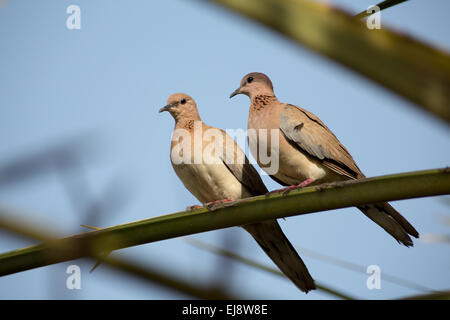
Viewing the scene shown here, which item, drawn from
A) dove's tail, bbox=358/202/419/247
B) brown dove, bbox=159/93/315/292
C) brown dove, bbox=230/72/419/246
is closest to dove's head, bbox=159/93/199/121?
brown dove, bbox=159/93/315/292

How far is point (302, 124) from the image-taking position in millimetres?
3246

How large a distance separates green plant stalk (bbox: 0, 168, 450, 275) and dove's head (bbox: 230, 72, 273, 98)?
7.53ft

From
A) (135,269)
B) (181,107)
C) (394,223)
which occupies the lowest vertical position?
(135,269)

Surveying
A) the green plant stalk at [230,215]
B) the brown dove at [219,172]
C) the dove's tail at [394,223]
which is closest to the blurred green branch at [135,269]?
the green plant stalk at [230,215]

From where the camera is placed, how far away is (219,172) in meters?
3.22

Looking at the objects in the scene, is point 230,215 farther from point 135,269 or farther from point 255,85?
point 255,85

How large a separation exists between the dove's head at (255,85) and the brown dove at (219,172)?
1.51 feet

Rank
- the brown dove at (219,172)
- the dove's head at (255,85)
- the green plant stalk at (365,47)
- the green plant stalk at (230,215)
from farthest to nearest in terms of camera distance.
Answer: the dove's head at (255,85) < the brown dove at (219,172) < the green plant stalk at (230,215) < the green plant stalk at (365,47)

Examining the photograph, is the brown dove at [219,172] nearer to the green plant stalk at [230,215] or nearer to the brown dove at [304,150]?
the brown dove at [304,150]

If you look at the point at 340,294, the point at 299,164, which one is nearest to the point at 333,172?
the point at 299,164

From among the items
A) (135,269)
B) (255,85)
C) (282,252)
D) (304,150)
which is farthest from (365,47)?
(255,85)

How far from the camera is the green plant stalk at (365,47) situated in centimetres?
59

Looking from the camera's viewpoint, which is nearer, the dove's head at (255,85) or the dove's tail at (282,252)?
the dove's tail at (282,252)

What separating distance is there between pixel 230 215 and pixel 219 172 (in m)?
1.75
